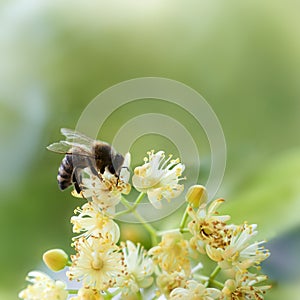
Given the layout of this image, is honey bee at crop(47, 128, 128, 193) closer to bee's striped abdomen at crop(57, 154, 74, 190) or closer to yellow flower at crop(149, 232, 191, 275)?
bee's striped abdomen at crop(57, 154, 74, 190)

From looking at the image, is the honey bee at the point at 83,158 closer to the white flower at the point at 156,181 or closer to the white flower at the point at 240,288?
the white flower at the point at 156,181

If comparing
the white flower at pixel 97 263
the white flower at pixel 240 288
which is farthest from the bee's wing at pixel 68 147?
the white flower at pixel 240 288

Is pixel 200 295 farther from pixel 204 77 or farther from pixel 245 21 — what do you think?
pixel 245 21

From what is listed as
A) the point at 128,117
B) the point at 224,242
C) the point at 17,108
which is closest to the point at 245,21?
the point at 128,117

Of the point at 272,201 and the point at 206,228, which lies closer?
the point at 206,228

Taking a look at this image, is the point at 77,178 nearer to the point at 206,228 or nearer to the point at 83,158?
the point at 83,158

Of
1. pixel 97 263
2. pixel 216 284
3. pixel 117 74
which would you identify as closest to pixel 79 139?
pixel 97 263

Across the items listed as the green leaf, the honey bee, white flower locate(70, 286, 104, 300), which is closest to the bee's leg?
the honey bee
